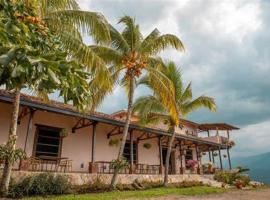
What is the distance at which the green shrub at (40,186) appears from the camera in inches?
375

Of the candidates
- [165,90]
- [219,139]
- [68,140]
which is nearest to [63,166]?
[68,140]

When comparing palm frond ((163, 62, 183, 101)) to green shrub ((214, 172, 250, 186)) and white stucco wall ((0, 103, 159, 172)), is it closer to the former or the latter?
white stucco wall ((0, 103, 159, 172))

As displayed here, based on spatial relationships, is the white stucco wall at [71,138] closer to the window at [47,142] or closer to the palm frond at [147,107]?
the window at [47,142]

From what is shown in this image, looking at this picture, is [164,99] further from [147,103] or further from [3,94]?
[3,94]

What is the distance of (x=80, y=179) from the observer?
12.8 m

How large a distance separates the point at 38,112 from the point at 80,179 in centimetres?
423

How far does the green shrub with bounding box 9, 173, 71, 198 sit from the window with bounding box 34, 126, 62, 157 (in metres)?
3.84

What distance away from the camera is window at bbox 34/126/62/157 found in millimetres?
14438

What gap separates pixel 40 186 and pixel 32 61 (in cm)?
868

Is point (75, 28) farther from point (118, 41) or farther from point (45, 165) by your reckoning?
point (45, 165)

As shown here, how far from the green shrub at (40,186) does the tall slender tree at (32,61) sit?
747cm

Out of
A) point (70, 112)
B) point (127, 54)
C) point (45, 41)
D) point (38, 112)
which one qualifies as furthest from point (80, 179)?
point (45, 41)

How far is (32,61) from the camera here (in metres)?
2.42

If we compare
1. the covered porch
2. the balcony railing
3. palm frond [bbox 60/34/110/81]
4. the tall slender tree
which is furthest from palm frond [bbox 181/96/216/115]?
the tall slender tree
